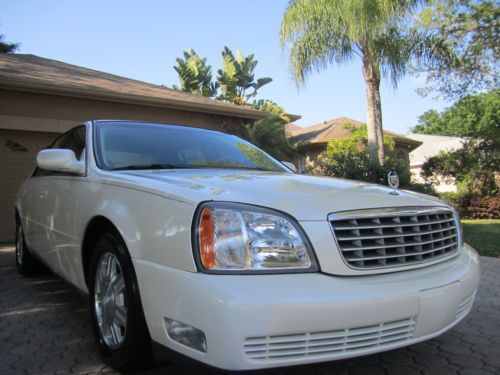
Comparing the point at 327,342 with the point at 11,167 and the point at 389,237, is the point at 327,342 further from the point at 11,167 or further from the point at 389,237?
the point at 11,167

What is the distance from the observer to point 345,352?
1.97m

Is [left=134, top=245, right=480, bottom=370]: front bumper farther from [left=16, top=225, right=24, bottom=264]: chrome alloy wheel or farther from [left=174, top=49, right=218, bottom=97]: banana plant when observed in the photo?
[left=174, top=49, right=218, bottom=97]: banana plant

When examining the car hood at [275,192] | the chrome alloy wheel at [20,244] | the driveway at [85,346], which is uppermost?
the car hood at [275,192]

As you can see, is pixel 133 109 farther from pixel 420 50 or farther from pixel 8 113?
pixel 420 50

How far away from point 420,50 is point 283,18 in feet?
14.3

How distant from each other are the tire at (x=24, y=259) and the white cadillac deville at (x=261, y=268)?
2.41m

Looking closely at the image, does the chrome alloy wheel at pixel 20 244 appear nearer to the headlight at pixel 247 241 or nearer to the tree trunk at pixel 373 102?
the headlight at pixel 247 241

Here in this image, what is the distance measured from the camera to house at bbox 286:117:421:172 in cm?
2012

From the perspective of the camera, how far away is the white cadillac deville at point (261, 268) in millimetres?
1870

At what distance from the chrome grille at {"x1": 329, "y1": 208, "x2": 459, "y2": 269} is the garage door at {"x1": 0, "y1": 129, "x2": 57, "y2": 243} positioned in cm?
805

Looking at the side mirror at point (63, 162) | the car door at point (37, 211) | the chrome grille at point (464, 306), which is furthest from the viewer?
the car door at point (37, 211)

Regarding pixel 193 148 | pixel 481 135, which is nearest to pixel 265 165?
pixel 193 148

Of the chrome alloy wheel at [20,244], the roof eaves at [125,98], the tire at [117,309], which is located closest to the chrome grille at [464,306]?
the tire at [117,309]

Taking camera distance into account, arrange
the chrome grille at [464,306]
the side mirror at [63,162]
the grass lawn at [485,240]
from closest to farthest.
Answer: the chrome grille at [464,306] → the side mirror at [63,162] → the grass lawn at [485,240]
